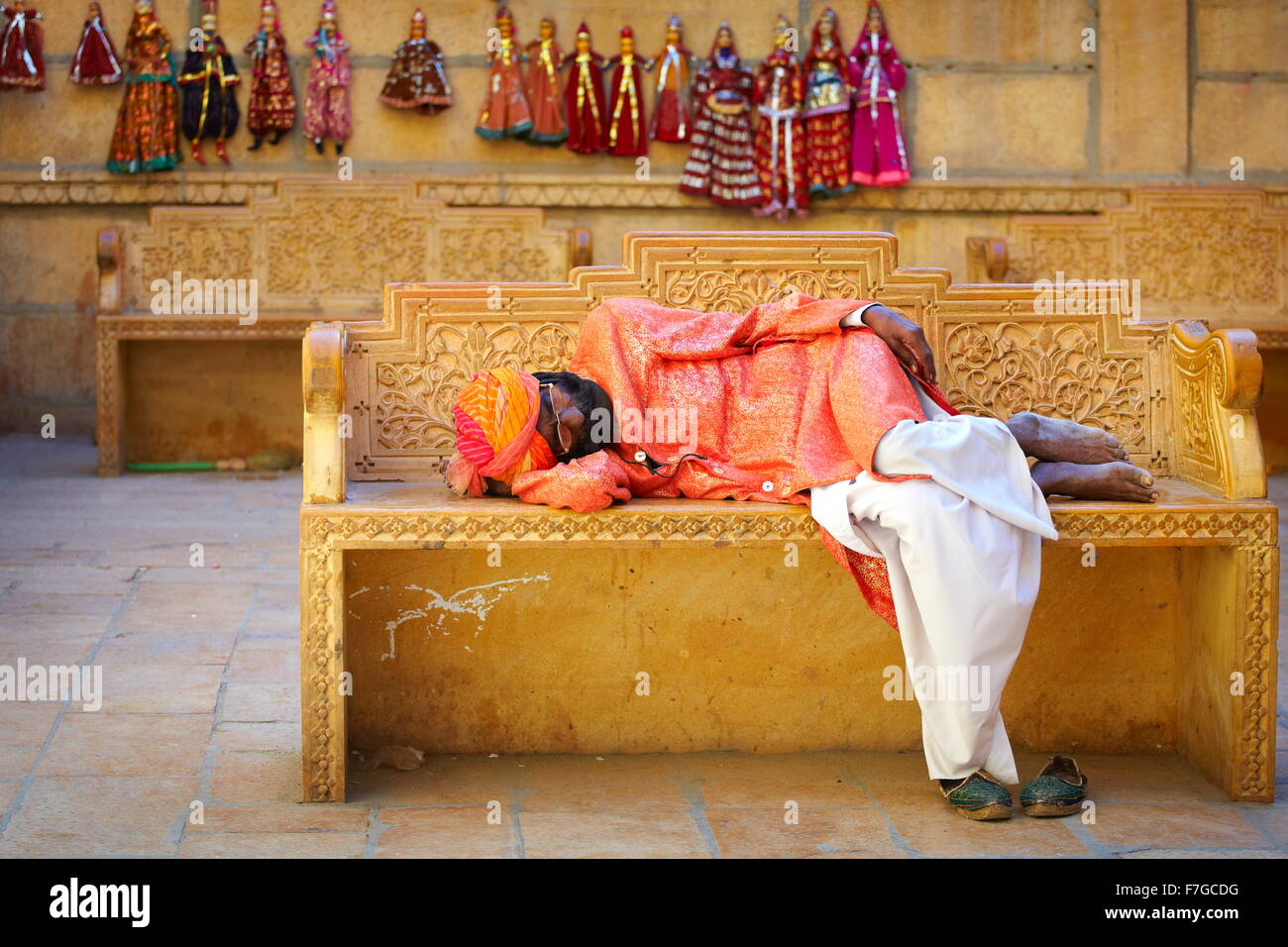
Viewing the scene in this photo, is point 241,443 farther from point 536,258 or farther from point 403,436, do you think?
point 403,436

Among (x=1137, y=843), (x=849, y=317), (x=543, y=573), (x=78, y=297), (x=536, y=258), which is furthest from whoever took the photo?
(x=78, y=297)

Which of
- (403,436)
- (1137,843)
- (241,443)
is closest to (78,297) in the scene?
(241,443)

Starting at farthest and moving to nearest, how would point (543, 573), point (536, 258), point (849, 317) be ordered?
1. point (536, 258)
2. point (543, 573)
3. point (849, 317)

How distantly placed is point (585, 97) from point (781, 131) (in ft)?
4.15

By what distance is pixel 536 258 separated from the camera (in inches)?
359

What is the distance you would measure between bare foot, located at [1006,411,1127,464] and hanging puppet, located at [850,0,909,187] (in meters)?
5.89

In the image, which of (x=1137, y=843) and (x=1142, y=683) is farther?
(x=1142, y=683)

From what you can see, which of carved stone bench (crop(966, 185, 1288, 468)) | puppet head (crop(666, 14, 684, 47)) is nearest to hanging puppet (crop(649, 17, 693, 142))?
puppet head (crop(666, 14, 684, 47))

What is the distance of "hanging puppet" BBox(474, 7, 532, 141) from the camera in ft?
31.2

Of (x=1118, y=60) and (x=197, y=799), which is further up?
(x=1118, y=60)

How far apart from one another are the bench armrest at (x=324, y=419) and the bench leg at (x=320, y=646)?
0.12 meters

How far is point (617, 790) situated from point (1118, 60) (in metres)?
7.51

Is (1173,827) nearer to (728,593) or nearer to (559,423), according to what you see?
(728,593)

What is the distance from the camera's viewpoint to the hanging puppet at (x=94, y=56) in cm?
938
